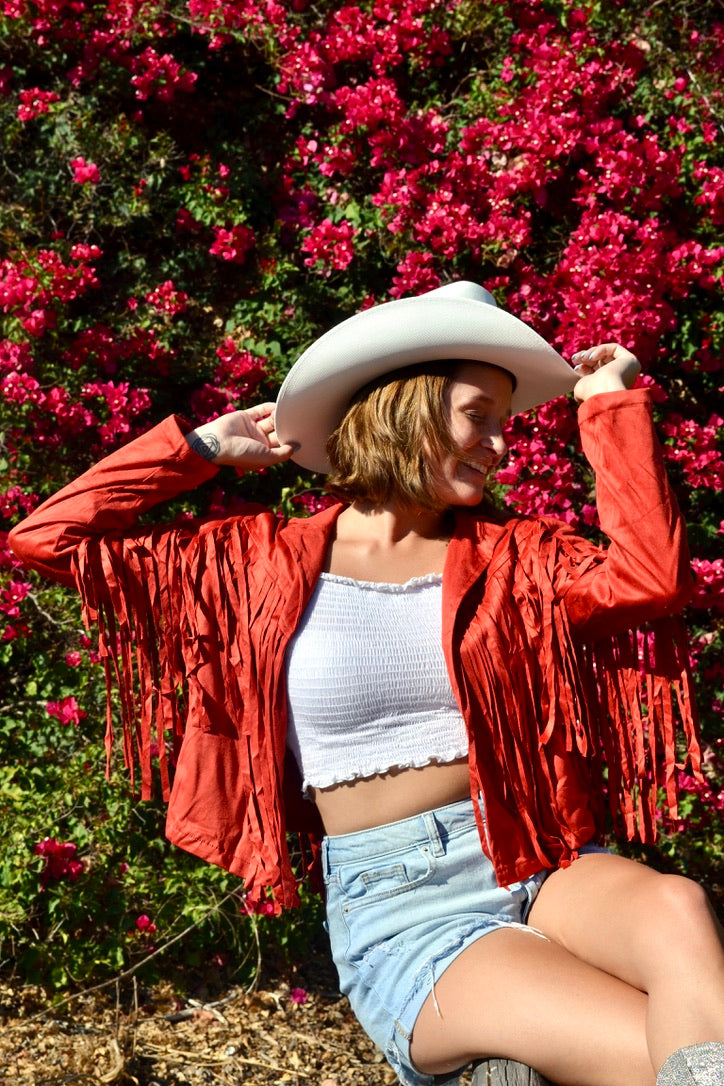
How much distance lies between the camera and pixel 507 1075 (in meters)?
1.92

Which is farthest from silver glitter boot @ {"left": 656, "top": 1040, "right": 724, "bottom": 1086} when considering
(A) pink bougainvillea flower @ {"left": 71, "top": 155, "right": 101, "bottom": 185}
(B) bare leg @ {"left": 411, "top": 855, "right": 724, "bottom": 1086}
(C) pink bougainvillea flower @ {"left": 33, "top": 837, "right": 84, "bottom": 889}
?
(A) pink bougainvillea flower @ {"left": 71, "top": 155, "right": 101, "bottom": 185}

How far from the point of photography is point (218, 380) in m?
3.83

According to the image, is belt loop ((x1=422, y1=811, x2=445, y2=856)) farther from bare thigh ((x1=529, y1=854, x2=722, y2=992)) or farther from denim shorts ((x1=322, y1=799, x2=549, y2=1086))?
bare thigh ((x1=529, y1=854, x2=722, y2=992))

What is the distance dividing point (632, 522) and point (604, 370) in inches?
14.0

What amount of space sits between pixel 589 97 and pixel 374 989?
2.87m

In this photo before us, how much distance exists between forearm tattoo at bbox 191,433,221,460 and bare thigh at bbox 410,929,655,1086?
3.89ft

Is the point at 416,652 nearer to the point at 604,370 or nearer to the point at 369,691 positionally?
the point at 369,691

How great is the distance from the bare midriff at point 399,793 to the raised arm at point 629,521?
428 mm

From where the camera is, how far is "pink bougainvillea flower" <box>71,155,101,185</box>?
378 centimetres

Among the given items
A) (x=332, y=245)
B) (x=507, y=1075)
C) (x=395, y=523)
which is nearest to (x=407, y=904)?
(x=507, y=1075)

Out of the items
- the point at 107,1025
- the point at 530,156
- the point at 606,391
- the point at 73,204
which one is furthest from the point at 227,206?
the point at 107,1025

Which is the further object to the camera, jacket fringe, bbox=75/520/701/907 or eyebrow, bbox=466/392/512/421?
eyebrow, bbox=466/392/512/421

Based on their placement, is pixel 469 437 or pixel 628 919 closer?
pixel 628 919

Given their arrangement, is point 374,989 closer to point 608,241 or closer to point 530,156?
point 608,241
